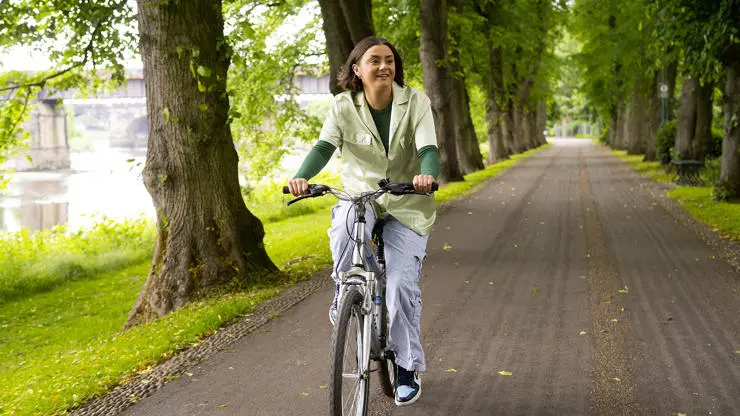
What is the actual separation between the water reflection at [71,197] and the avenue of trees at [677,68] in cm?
1248

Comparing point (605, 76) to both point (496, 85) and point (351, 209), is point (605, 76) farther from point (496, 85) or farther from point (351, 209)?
point (351, 209)

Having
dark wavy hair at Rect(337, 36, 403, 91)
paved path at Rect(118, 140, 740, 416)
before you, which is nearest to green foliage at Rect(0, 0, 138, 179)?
paved path at Rect(118, 140, 740, 416)

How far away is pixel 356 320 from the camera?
13.0ft

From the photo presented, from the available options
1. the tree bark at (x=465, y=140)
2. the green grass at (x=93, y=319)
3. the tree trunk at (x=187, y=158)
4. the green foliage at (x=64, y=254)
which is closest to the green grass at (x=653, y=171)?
the tree bark at (x=465, y=140)

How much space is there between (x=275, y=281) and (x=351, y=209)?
5.74 metres

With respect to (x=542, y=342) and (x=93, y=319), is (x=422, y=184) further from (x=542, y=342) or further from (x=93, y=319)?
(x=93, y=319)

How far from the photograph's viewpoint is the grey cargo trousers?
167 inches

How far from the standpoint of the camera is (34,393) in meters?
5.69

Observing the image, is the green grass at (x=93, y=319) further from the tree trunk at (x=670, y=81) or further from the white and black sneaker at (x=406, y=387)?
the tree trunk at (x=670, y=81)

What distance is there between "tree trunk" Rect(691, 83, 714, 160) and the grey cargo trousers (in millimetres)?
20501

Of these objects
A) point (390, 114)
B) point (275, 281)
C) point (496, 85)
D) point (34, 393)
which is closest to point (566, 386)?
point (390, 114)

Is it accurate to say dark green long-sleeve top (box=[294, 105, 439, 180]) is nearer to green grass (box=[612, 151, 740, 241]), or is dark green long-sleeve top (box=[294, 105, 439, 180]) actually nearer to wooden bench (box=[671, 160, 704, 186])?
green grass (box=[612, 151, 740, 241])

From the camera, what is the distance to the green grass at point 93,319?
587cm

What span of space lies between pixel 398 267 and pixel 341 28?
13.0 m
